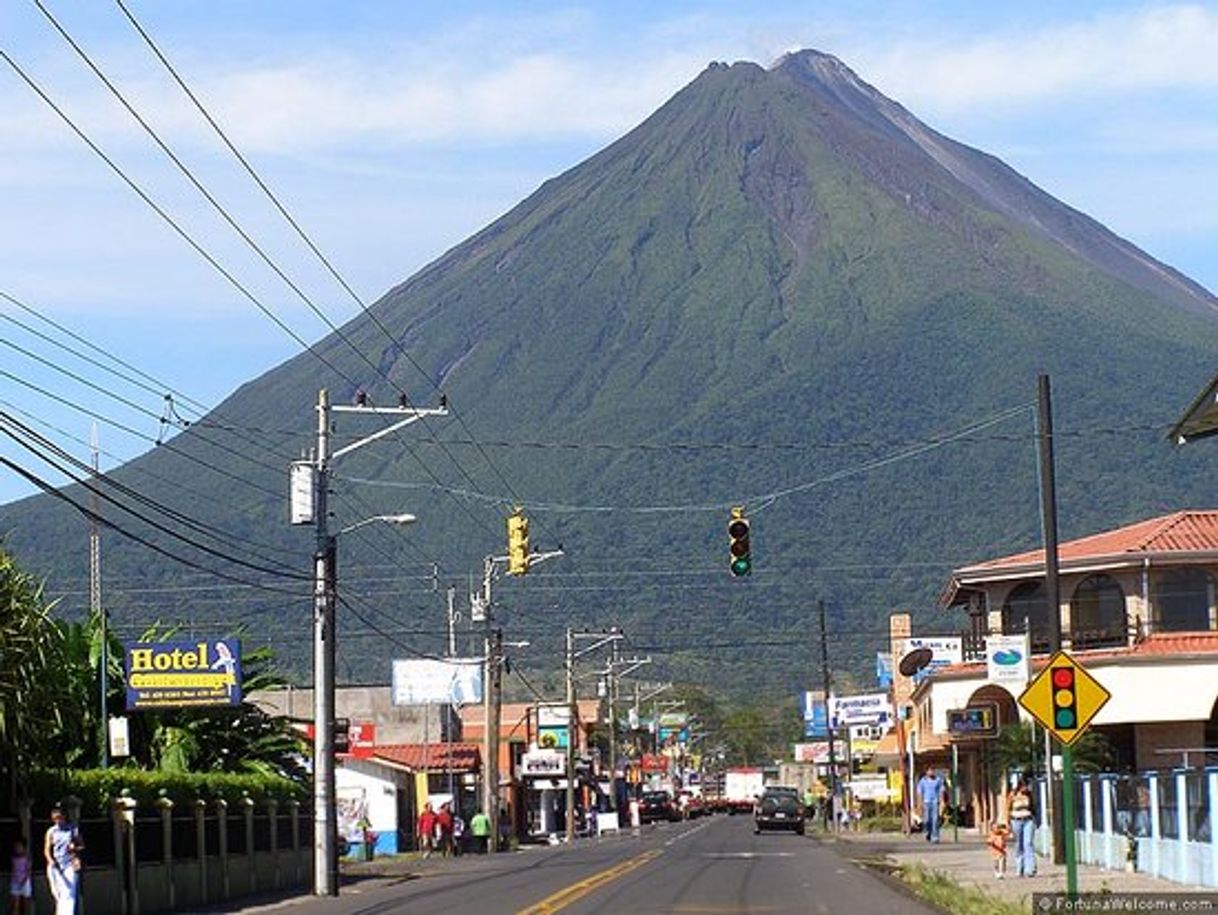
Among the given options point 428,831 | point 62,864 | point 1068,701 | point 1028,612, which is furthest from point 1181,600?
point 62,864

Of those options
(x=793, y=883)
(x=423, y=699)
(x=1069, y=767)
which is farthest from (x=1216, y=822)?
(x=423, y=699)

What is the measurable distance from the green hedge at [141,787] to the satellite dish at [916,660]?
29.7 meters

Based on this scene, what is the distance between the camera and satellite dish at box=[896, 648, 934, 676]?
77.5 m

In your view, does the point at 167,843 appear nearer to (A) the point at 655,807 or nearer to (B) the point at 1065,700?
(B) the point at 1065,700

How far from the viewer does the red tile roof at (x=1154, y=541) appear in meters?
67.8

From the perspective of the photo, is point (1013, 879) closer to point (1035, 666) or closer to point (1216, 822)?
point (1216, 822)

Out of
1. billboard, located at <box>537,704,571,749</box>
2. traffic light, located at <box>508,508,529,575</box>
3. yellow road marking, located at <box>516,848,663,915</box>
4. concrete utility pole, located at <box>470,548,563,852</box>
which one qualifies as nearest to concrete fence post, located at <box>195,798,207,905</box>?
yellow road marking, located at <box>516,848,663,915</box>

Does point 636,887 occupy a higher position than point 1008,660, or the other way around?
point 1008,660

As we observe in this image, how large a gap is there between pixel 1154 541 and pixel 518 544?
2302cm

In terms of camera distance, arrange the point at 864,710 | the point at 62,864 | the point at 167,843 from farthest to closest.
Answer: the point at 864,710, the point at 167,843, the point at 62,864

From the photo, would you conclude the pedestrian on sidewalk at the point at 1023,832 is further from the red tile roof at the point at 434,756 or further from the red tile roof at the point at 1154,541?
the red tile roof at the point at 434,756

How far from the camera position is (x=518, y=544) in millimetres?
52656

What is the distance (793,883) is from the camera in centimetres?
4459

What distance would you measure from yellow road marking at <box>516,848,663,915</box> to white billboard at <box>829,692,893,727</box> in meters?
46.5
